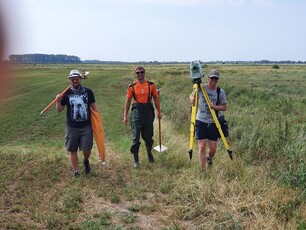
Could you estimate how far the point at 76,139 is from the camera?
6105 mm

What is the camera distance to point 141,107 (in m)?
6.77

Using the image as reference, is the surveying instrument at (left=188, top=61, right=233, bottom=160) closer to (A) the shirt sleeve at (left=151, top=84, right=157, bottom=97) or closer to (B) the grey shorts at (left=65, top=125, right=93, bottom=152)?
(A) the shirt sleeve at (left=151, top=84, right=157, bottom=97)

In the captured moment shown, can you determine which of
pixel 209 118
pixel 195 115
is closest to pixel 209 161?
pixel 209 118

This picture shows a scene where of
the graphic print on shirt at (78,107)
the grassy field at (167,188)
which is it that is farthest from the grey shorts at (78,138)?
the grassy field at (167,188)

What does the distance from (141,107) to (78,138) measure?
52.4 inches

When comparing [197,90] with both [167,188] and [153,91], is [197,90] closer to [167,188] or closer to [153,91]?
[153,91]

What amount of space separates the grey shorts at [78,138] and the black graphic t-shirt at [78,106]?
8 cm

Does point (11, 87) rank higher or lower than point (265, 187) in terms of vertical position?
higher

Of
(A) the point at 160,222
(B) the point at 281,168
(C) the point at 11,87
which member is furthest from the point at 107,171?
(C) the point at 11,87

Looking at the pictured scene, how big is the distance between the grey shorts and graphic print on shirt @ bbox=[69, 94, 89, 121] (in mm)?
204

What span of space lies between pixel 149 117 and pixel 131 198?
2.18 meters

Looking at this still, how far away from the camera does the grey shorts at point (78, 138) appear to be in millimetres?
6082

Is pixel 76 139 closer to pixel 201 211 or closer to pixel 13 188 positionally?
pixel 13 188

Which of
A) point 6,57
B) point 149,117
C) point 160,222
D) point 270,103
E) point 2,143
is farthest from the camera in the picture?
point 270,103
